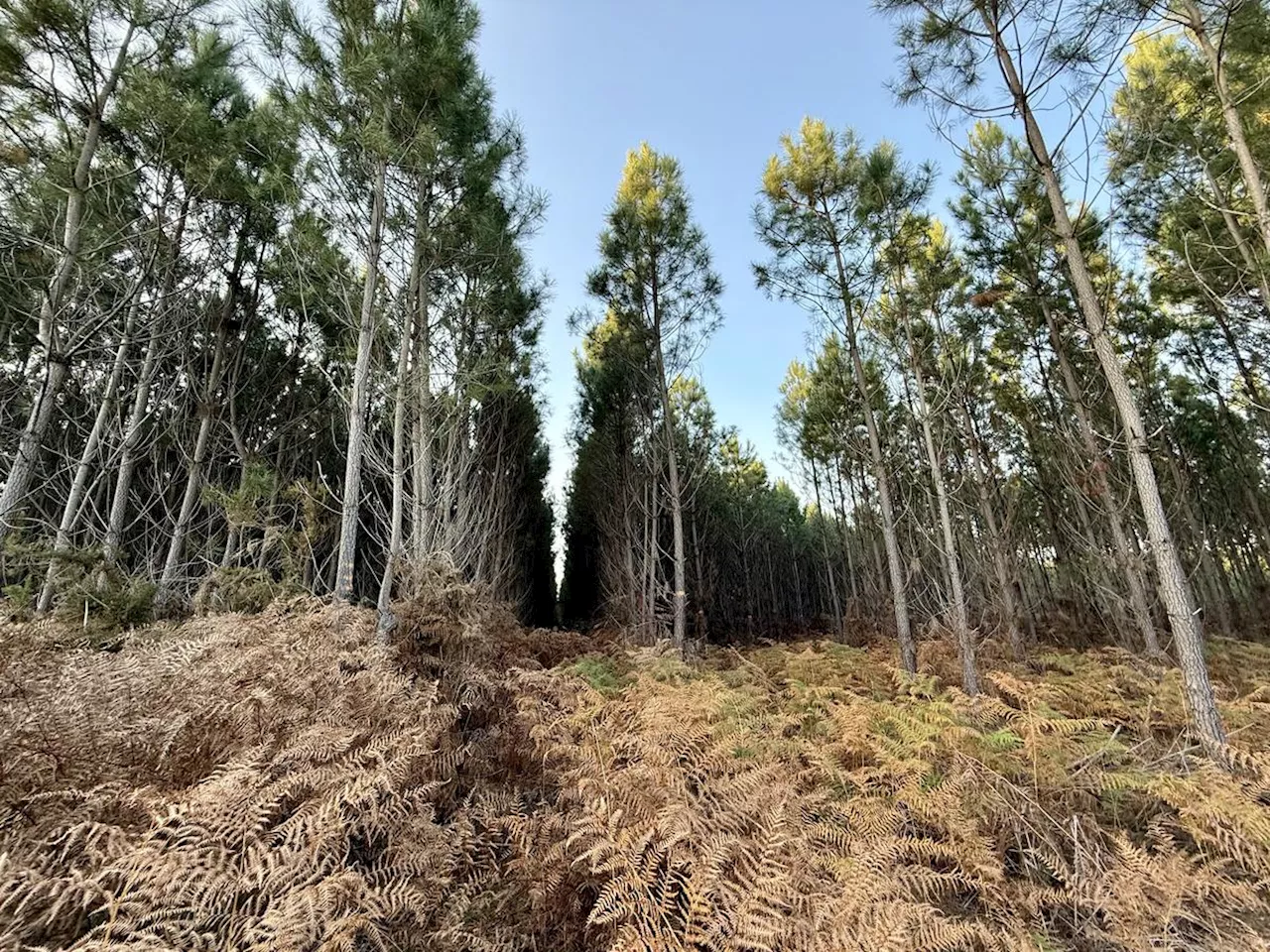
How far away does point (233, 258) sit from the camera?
748 cm

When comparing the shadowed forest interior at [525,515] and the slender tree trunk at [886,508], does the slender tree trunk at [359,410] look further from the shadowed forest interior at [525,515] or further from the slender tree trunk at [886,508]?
the slender tree trunk at [886,508]

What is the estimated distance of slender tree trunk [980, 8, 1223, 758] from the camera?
298cm

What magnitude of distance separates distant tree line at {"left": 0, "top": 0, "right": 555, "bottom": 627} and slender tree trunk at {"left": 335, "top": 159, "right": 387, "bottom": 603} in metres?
0.03

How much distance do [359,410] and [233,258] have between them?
4.54m

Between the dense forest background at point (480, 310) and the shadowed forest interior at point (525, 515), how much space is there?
0.06 m

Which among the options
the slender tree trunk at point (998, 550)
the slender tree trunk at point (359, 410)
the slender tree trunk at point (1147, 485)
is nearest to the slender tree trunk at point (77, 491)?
the slender tree trunk at point (359, 410)

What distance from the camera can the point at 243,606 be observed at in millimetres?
5043

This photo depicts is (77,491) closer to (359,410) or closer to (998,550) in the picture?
(359,410)

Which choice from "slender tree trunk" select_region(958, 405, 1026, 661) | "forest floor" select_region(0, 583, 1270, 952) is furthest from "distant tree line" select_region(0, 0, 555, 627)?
"slender tree trunk" select_region(958, 405, 1026, 661)

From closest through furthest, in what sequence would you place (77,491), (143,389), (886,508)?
(77,491)
(143,389)
(886,508)

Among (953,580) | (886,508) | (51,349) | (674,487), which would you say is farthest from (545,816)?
(674,487)

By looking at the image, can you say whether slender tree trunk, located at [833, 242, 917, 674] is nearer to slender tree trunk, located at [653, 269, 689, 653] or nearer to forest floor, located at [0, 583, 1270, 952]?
forest floor, located at [0, 583, 1270, 952]

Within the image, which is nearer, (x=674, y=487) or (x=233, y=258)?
(x=233, y=258)

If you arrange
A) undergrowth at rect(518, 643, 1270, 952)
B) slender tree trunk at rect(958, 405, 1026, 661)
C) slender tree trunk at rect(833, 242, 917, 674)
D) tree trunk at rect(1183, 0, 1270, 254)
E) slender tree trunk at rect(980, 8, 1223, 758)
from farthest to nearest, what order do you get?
1. slender tree trunk at rect(958, 405, 1026, 661)
2. slender tree trunk at rect(833, 242, 917, 674)
3. tree trunk at rect(1183, 0, 1270, 254)
4. slender tree trunk at rect(980, 8, 1223, 758)
5. undergrowth at rect(518, 643, 1270, 952)
